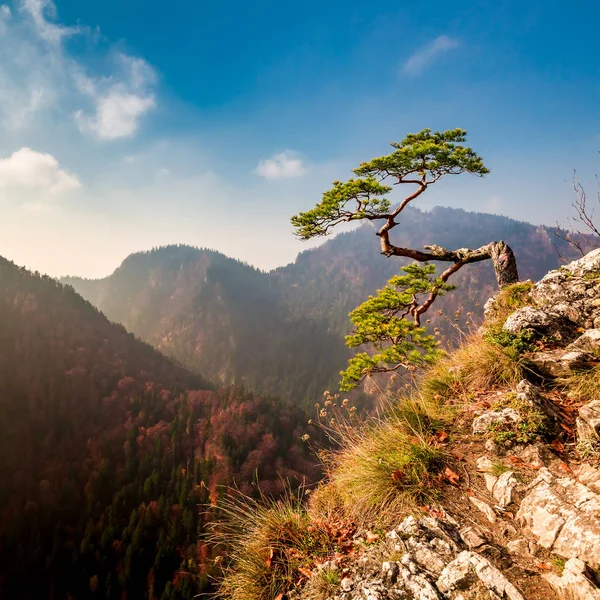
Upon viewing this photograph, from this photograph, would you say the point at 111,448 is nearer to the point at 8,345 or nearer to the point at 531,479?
the point at 8,345

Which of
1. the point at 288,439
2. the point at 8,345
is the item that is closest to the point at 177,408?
the point at 288,439

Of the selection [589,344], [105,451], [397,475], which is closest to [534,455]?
[397,475]

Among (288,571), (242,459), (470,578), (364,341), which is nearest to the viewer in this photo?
(470,578)

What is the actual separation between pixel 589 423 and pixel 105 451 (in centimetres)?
14595

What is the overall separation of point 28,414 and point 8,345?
36.8 meters

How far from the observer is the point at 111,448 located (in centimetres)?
12088

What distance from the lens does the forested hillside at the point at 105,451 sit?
87750 mm

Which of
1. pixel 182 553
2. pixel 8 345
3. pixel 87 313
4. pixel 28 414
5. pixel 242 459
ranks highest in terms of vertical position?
pixel 87 313

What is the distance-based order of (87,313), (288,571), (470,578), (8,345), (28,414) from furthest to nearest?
(87,313)
(8,345)
(28,414)
(288,571)
(470,578)

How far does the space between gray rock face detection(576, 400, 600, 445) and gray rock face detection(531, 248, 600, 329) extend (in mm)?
3104

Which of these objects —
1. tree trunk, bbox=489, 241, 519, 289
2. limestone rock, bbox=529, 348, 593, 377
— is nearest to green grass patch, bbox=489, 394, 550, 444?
limestone rock, bbox=529, 348, 593, 377

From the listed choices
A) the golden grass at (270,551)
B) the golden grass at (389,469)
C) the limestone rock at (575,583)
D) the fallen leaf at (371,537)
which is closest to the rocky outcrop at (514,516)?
the limestone rock at (575,583)

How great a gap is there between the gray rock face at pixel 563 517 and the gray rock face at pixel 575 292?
4.34m

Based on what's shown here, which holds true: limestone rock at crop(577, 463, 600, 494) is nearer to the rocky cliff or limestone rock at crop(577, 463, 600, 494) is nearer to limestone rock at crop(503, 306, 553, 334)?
the rocky cliff
